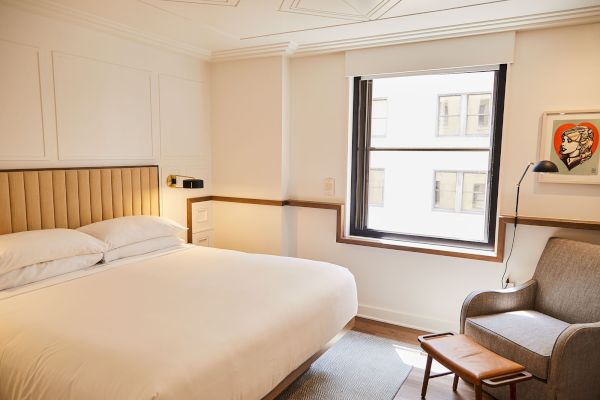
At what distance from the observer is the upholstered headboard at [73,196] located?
2516 mm

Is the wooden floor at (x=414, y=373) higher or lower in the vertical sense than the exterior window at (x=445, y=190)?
lower

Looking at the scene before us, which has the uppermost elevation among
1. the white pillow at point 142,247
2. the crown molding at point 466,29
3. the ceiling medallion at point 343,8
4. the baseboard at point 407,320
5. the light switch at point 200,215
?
the ceiling medallion at point 343,8

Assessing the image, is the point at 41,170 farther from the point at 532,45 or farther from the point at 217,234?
the point at 532,45

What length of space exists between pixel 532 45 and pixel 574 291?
1696 millimetres

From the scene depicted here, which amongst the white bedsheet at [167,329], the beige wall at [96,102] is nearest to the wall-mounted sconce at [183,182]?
the beige wall at [96,102]

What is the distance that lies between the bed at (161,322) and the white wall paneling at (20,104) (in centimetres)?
18

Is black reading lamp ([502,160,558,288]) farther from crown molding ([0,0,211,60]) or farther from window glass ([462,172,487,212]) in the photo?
crown molding ([0,0,211,60])

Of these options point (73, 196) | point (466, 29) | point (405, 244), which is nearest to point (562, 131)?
point (466, 29)

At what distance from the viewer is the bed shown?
1.47 meters

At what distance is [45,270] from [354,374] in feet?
6.58

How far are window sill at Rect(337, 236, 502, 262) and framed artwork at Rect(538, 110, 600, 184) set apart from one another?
674mm

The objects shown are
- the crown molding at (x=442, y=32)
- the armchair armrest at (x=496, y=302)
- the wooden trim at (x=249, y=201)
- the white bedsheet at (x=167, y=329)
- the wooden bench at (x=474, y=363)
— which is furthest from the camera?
the wooden trim at (x=249, y=201)

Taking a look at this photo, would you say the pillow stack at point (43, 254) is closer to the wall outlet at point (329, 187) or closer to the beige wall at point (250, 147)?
the beige wall at point (250, 147)

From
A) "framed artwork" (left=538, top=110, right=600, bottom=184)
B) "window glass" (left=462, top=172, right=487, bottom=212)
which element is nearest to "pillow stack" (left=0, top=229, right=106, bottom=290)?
"window glass" (left=462, top=172, right=487, bottom=212)
